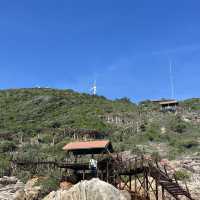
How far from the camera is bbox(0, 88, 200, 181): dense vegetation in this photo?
73.9 meters

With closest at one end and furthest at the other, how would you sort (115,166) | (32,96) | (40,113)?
(115,166), (40,113), (32,96)

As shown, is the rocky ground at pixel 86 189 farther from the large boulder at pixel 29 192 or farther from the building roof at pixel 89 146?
the building roof at pixel 89 146

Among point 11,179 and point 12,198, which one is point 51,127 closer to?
point 11,179

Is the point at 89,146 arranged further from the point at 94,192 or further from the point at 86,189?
the point at 94,192

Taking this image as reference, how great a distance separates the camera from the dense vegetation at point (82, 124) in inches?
2908

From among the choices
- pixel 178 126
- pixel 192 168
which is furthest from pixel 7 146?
pixel 192 168

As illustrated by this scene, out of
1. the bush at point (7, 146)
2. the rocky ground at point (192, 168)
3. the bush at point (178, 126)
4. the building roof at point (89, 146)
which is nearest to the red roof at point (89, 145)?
the building roof at point (89, 146)

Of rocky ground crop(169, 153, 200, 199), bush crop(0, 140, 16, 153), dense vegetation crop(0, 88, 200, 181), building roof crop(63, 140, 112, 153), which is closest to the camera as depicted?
building roof crop(63, 140, 112, 153)

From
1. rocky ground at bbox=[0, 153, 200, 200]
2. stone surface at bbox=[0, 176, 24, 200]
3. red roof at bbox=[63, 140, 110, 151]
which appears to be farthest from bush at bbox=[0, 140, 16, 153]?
red roof at bbox=[63, 140, 110, 151]

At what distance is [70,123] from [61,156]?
26.0 metres

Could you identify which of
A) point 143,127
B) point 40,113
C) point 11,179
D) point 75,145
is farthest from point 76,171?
point 40,113

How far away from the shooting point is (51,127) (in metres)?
91.3

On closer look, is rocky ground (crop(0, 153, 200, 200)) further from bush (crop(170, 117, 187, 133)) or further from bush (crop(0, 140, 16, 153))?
bush (crop(170, 117, 187, 133))

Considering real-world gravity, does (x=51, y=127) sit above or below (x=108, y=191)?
above
